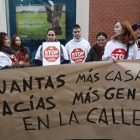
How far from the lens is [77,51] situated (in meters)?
3.85

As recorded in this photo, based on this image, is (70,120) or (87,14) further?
(87,14)

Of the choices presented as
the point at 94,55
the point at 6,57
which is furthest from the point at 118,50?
the point at 6,57

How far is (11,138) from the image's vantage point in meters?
2.18

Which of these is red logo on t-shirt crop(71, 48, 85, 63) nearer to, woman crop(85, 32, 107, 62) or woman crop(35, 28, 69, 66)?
woman crop(35, 28, 69, 66)

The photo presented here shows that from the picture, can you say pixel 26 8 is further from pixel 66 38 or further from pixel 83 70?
pixel 83 70

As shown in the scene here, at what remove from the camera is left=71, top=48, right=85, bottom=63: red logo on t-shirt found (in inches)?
150

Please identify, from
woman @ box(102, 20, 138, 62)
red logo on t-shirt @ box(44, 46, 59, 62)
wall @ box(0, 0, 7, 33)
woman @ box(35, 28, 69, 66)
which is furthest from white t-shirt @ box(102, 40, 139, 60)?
wall @ box(0, 0, 7, 33)

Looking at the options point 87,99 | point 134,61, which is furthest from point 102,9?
Answer: point 87,99

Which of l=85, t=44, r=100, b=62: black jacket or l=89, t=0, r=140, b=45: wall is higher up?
l=89, t=0, r=140, b=45: wall

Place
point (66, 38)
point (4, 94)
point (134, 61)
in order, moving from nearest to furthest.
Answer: point (4, 94)
point (134, 61)
point (66, 38)

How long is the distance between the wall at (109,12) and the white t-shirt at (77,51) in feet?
5.50

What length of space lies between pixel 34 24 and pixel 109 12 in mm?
2356

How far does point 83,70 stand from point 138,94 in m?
0.77

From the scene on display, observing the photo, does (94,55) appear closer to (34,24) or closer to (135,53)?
(135,53)
